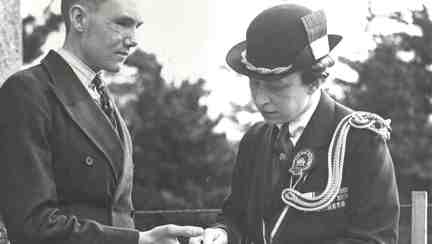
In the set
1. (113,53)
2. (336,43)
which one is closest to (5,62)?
(113,53)

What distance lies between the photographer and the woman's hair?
11.3 ft

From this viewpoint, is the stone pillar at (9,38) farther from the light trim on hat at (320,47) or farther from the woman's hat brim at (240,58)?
the light trim on hat at (320,47)

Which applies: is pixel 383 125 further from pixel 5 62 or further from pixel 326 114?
pixel 5 62

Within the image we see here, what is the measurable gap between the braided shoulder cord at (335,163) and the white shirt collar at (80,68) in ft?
3.33

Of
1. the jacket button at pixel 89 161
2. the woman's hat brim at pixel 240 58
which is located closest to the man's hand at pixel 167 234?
the jacket button at pixel 89 161

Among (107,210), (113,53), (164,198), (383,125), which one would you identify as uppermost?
(113,53)

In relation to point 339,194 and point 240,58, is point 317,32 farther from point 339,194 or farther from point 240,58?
point 339,194

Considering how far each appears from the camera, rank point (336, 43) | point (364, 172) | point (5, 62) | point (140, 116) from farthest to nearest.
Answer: point (140, 116) → point (5, 62) → point (336, 43) → point (364, 172)

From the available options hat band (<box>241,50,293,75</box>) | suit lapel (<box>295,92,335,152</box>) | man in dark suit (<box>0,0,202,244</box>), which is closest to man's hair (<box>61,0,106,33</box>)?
man in dark suit (<box>0,0,202,244</box>)

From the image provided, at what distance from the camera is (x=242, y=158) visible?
3.83 m

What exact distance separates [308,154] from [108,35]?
103 centimetres

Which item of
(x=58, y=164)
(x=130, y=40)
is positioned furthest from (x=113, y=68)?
(x=58, y=164)

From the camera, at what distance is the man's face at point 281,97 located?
11.3 ft

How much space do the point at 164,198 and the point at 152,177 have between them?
1.30 m
